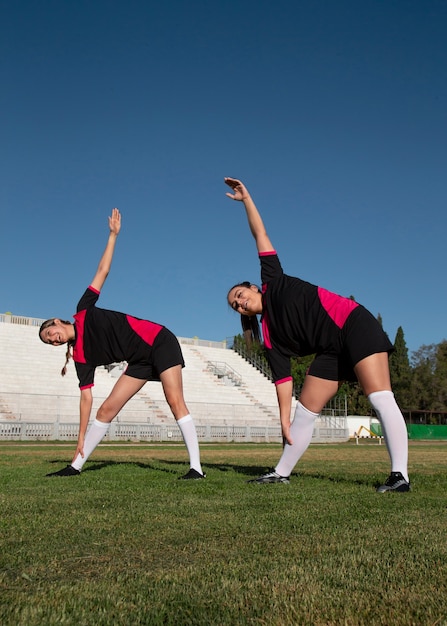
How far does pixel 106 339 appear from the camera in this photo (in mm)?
6688

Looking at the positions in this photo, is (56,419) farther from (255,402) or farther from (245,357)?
(245,357)

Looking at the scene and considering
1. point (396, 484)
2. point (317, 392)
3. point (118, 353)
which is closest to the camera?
point (396, 484)

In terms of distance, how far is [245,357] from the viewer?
54219mm

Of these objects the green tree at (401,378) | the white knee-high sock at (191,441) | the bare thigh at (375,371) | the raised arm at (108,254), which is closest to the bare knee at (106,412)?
the white knee-high sock at (191,441)

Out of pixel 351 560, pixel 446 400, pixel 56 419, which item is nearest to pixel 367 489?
pixel 351 560

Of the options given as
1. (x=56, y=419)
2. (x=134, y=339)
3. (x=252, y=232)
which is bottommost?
(x=56, y=419)

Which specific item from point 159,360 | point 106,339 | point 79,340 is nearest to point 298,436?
point 159,360

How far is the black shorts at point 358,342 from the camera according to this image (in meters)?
5.12

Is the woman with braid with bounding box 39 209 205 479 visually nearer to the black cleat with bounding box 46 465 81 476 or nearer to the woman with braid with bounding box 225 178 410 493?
the black cleat with bounding box 46 465 81 476

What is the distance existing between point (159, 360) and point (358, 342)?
2415mm

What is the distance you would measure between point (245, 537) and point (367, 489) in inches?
106

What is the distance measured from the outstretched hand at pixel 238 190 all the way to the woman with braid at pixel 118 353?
1.72 metres

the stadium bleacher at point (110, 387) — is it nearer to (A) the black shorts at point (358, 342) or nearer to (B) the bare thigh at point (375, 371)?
(A) the black shorts at point (358, 342)

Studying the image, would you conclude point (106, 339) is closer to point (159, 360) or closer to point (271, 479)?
point (159, 360)
